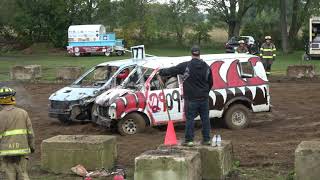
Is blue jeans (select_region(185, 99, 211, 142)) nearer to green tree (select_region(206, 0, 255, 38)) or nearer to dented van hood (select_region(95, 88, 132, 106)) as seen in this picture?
dented van hood (select_region(95, 88, 132, 106))

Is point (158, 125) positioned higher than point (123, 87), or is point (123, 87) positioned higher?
point (123, 87)

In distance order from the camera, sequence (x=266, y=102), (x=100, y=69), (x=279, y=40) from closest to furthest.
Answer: (x=266, y=102), (x=100, y=69), (x=279, y=40)

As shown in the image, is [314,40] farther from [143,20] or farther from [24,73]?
[143,20]

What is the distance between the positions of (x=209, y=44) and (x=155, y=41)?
19.6 ft

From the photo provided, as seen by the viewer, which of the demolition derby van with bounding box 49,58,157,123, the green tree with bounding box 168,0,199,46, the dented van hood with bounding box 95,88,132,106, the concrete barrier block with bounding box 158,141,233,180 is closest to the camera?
the concrete barrier block with bounding box 158,141,233,180

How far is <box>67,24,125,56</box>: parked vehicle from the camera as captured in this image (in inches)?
2042

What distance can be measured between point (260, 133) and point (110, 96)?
3527mm

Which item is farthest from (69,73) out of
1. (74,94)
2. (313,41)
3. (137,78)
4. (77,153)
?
(313,41)

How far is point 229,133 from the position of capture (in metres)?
13.8

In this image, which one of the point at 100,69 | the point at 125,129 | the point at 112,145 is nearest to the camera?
the point at 112,145

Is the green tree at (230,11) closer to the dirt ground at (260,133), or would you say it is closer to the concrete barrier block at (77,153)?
the dirt ground at (260,133)

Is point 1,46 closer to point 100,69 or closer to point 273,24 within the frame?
point 273,24

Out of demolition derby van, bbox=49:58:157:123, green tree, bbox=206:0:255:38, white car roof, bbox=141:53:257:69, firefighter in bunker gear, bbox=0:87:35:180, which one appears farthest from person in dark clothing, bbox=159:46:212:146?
green tree, bbox=206:0:255:38

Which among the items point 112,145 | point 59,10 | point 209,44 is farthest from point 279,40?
point 112,145
